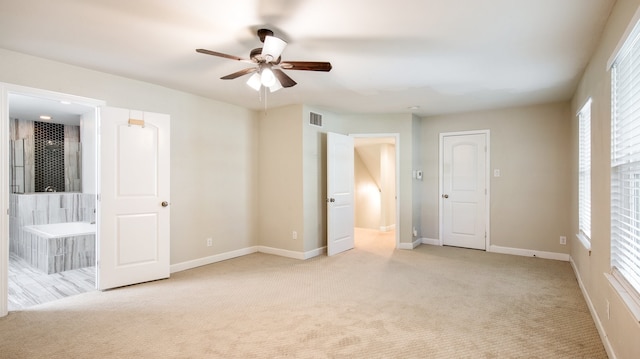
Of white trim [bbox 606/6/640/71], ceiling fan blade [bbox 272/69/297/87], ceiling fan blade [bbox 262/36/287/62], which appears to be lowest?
white trim [bbox 606/6/640/71]

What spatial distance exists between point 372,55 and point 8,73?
3.23 metres

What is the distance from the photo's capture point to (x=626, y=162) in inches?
78.2

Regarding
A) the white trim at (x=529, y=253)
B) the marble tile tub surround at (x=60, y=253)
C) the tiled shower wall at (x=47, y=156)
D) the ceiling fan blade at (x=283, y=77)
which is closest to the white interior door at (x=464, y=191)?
the white trim at (x=529, y=253)

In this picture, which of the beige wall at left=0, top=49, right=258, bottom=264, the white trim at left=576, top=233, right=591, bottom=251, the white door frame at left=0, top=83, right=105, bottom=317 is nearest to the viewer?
the white door frame at left=0, top=83, right=105, bottom=317

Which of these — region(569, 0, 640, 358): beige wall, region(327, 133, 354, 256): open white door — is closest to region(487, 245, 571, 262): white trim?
region(569, 0, 640, 358): beige wall

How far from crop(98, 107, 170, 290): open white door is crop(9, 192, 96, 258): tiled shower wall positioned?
8.24 ft

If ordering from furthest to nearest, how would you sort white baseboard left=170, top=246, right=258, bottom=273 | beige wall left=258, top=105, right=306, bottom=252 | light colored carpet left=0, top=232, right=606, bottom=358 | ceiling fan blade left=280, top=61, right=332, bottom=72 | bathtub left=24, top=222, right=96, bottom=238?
1. beige wall left=258, top=105, right=306, bottom=252
2. bathtub left=24, top=222, right=96, bottom=238
3. white baseboard left=170, top=246, right=258, bottom=273
4. ceiling fan blade left=280, top=61, right=332, bottom=72
5. light colored carpet left=0, top=232, right=606, bottom=358

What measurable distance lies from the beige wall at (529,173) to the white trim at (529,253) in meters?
0.05

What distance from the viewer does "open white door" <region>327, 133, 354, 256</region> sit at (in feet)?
16.8

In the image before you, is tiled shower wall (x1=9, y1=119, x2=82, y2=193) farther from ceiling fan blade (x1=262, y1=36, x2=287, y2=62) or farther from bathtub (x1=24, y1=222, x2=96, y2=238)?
ceiling fan blade (x1=262, y1=36, x2=287, y2=62)

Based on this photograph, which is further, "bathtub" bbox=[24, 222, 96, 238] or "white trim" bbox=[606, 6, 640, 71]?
"bathtub" bbox=[24, 222, 96, 238]

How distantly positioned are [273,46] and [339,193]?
3.21m

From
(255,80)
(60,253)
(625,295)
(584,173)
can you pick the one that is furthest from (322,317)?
(60,253)

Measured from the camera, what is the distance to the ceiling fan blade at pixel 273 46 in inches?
92.7
